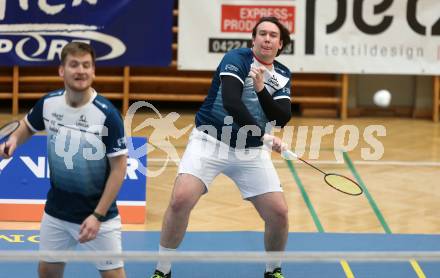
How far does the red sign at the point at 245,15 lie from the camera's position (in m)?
12.8

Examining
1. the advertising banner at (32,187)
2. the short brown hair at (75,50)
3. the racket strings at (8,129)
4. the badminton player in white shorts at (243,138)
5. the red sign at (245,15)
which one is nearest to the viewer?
the short brown hair at (75,50)

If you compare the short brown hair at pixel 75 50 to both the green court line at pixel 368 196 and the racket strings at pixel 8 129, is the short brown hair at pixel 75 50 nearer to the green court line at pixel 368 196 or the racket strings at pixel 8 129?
the racket strings at pixel 8 129

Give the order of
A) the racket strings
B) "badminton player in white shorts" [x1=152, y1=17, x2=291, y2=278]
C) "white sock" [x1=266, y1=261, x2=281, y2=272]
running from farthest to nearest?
"white sock" [x1=266, y1=261, x2=281, y2=272]
"badminton player in white shorts" [x1=152, y1=17, x2=291, y2=278]
the racket strings

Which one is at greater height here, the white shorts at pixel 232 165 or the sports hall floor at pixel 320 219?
the white shorts at pixel 232 165

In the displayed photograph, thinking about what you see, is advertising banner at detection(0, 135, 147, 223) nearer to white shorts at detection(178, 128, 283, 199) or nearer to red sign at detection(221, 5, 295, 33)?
white shorts at detection(178, 128, 283, 199)

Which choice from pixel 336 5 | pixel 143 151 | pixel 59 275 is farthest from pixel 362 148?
pixel 59 275

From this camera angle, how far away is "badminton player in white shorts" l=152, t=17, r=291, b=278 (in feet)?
21.1

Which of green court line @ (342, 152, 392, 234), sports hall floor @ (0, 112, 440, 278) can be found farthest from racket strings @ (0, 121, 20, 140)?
green court line @ (342, 152, 392, 234)

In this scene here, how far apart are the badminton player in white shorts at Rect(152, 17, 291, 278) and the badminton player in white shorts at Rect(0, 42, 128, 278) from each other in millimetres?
1197

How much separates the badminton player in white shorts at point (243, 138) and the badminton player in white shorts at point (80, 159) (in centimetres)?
120

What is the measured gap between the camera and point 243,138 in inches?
256

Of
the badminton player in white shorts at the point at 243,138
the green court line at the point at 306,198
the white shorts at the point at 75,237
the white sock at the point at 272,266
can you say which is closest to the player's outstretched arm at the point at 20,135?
the white shorts at the point at 75,237

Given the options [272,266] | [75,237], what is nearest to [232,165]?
[272,266]

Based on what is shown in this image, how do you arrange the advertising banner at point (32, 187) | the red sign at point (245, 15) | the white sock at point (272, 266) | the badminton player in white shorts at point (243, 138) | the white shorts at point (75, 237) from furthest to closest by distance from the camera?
1. the red sign at point (245, 15)
2. the advertising banner at point (32, 187)
3. the white sock at point (272, 266)
4. the badminton player in white shorts at point (243, 138)
5. the white shorts at point (75, 237)
